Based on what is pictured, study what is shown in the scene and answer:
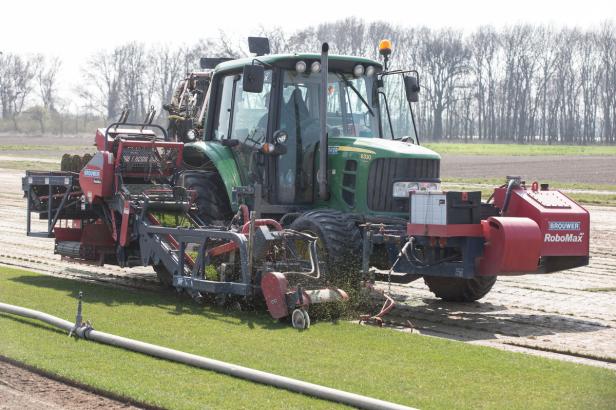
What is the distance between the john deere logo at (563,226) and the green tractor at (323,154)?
4.66ft

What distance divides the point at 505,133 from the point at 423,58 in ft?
62.6

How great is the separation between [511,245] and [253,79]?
10.4 feet

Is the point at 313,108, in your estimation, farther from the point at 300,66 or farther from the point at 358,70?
the point at 358,70

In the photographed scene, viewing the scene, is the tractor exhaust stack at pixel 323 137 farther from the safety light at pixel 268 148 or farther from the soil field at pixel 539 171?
the soil field at pixel 539 171

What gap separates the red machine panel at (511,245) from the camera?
9.49 m

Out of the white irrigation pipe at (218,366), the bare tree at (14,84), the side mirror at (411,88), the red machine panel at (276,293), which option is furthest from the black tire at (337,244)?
the bare tree at (14,84)

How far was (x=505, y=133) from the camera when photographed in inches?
4235

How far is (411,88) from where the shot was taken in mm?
11734

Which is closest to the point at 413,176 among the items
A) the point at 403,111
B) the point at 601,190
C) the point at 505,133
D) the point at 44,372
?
the point at 403,111

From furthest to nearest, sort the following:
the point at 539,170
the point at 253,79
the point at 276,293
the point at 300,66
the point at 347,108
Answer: the point at 539,170 → the point at 347,108 → the point at 300,66 → the point at 253,79 → the point at 276,293

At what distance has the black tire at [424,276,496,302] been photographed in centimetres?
1116

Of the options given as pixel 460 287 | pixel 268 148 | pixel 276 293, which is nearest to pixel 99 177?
pixel 268 148

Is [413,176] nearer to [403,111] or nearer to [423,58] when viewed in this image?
Answer: [403,111]

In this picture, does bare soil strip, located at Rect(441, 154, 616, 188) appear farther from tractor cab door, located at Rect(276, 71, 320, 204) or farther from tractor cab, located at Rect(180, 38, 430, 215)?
tractor cab door, located at Rect(276, 71, 320, 204)
